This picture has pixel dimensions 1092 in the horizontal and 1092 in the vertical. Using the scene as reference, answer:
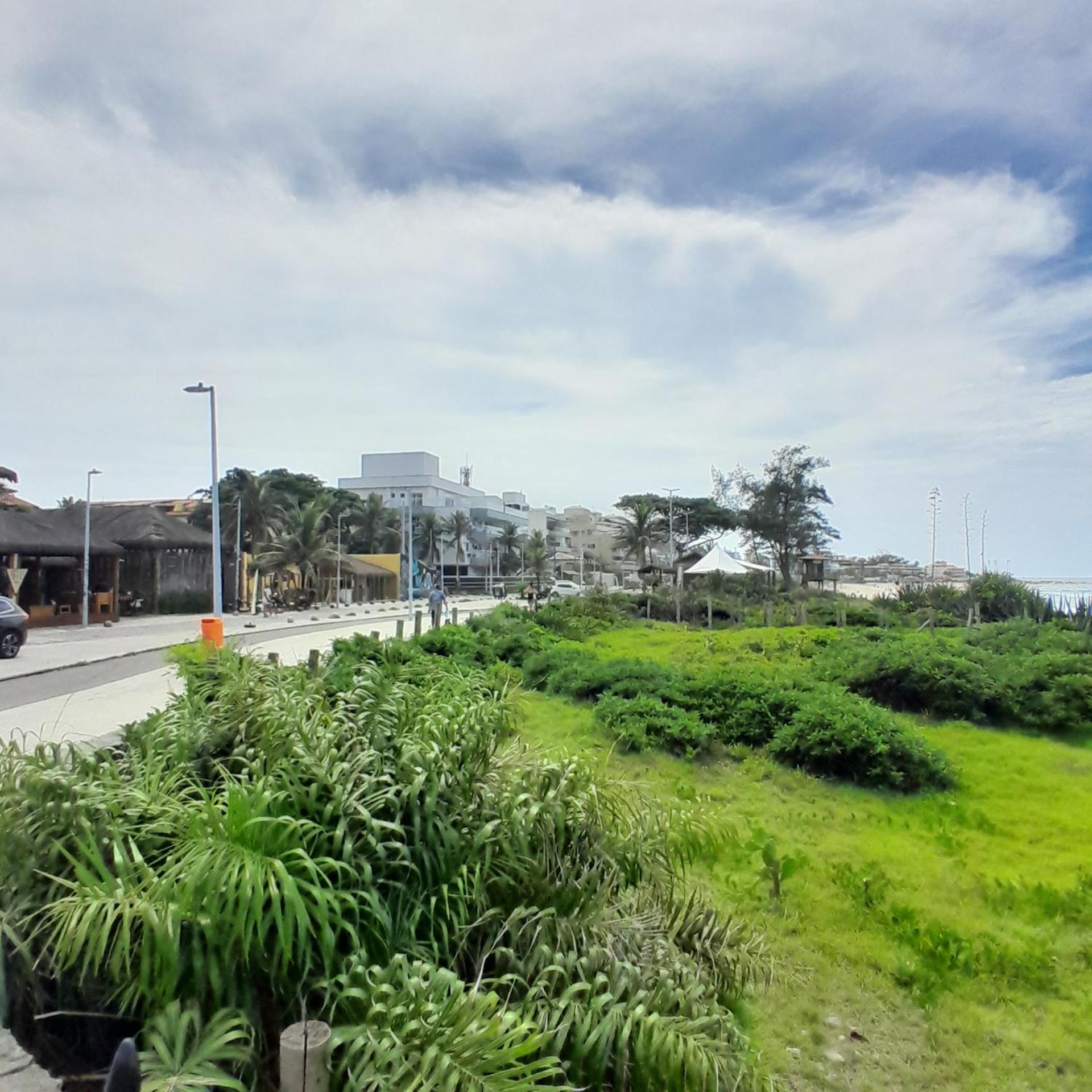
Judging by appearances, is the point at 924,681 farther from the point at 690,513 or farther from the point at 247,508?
the point at 690,513

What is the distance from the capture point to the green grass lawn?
4035mm

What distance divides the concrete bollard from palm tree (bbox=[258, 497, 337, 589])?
3948cm

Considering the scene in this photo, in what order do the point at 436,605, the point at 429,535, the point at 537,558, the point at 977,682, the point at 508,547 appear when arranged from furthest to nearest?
the point at 508,547 < the point at 429,535 < the point at 537,558 < the point at 436,605 < the point at 977,682

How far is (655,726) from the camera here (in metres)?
9.35

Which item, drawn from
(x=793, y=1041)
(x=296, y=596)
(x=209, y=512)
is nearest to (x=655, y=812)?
(x=793, y=1041)

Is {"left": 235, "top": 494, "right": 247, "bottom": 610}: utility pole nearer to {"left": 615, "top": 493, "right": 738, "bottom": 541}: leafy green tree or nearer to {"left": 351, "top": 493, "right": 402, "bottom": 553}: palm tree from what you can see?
{"left": 351, "top": 493, "right": 402, "bottom": 553}: palm tree

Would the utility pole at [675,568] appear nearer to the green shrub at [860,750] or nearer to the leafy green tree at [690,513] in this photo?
the leafy green tree at [690,513]

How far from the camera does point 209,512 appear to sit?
140 feet

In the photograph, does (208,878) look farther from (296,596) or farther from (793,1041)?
(296,596)

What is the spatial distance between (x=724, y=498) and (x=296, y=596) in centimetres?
3345

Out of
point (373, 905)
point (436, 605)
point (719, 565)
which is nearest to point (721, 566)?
point (719, 565)

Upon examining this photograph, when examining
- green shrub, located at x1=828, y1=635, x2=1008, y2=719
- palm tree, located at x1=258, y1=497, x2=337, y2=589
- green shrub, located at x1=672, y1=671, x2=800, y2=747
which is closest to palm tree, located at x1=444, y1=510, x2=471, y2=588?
palm tree, located at x1=258, y1=497, x2=337, y2=589

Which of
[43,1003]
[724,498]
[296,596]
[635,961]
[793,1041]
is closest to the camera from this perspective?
[43,1003]

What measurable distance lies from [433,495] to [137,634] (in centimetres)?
5819
